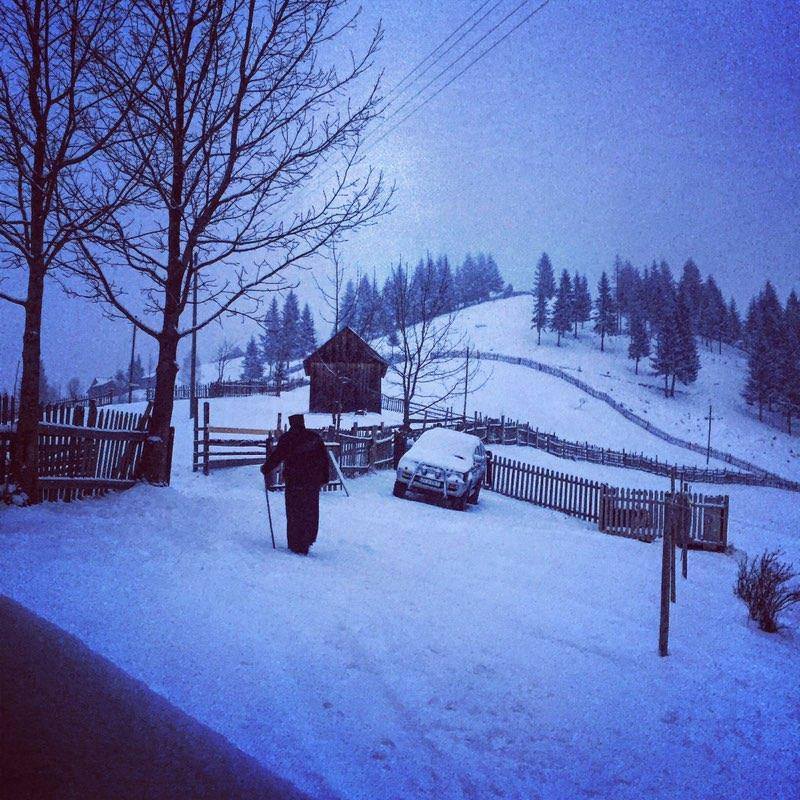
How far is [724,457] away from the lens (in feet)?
145

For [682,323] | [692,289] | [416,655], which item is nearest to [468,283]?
[692,289]

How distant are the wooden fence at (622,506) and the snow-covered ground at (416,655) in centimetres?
497

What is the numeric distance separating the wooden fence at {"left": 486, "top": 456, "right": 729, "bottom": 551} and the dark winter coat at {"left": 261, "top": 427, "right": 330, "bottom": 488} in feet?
25.0

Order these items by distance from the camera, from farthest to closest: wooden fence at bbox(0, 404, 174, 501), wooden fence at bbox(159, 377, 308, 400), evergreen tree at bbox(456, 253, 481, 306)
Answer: evergreen tree at bbox(456, 253, 481, 306), wooden fence at bbox(159, 377, 308, 400), wooden fence at bbox(0, 404, 174, 501)

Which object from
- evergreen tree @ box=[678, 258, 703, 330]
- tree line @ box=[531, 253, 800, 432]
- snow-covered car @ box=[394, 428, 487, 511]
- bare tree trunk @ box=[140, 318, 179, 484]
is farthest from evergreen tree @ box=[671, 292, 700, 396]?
bare tree trunk @ box=[140, 318, 179, 484]

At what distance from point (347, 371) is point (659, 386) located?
5185 centimetres

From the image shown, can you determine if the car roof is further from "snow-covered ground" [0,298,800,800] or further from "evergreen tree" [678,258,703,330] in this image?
"evergreen tree" [678,258,703,330]

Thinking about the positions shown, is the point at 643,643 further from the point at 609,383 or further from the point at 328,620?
the point at 609,383

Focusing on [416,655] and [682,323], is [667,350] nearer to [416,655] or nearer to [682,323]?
[682,323]

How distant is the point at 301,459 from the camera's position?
6.75 metres

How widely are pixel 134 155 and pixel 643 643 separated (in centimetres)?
936

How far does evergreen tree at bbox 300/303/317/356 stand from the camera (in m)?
80.1

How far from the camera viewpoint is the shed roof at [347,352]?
115ft

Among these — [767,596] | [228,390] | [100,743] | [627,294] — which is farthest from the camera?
[627,294]
